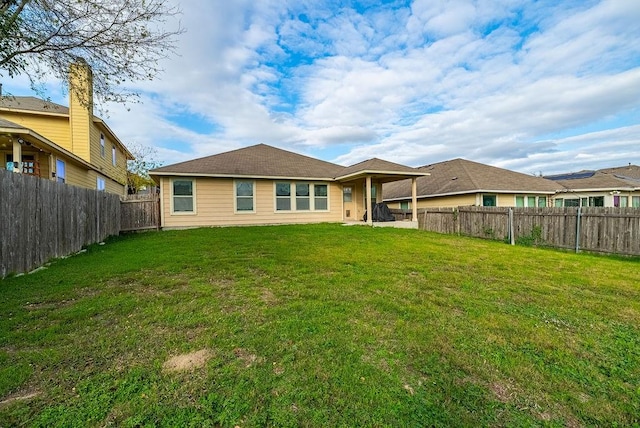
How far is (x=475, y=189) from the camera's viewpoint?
56.0ft

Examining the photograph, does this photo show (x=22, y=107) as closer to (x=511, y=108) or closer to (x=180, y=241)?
(x=180, y=241)

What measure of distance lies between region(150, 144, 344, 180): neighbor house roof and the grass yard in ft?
→ 28.2

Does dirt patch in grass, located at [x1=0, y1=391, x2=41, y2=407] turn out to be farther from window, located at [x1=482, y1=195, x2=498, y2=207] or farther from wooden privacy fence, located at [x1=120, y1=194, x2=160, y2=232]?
window, located at [x1=482, y1=195, x2=498, y2=207]

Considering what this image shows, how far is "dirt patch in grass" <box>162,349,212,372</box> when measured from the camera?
255 cm

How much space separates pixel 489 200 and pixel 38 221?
64.8 feet

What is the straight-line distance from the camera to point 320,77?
15195 millimetres

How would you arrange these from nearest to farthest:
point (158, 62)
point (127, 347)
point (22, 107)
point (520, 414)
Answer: point (520, 414) < point (127, 347) < point (158, 62) < point (22, 107)

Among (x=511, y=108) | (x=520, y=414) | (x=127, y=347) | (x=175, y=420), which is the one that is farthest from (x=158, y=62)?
(x=511, y=108)

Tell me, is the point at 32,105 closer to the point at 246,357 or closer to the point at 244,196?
the point at 244,196

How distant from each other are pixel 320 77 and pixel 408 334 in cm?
1451

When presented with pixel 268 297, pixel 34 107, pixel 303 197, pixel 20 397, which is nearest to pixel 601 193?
pixel 303 197

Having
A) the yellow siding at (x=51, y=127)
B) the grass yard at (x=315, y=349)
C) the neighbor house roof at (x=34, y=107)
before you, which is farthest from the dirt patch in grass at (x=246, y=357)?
the yellow siding at (x=51, y=127)

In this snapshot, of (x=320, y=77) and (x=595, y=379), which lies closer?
(x=595, y=379)

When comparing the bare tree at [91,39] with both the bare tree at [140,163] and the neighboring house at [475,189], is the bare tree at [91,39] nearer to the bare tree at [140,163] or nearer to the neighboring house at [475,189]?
the neighboring house at [475,189]
